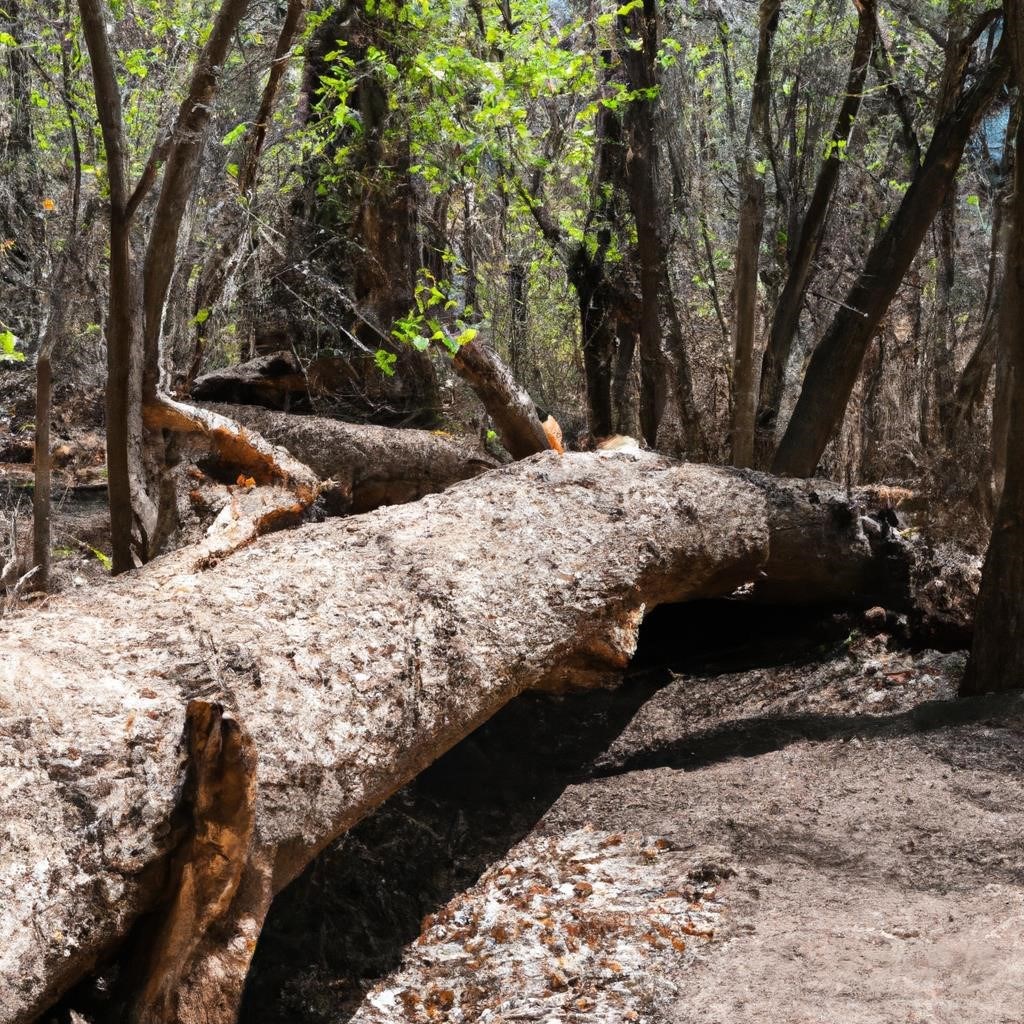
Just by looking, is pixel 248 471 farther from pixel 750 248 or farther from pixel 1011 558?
pixel 1011 558

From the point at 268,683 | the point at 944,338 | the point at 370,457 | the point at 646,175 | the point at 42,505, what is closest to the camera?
the point at 268,683

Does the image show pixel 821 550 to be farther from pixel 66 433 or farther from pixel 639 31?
pixel 66 433

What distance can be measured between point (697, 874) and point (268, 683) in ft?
4.81

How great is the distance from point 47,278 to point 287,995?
13.3 feet

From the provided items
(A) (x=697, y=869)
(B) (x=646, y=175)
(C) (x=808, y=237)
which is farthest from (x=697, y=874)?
(B) (x=646, y=175)

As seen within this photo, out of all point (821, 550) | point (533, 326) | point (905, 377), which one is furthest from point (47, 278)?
point (905, 377)

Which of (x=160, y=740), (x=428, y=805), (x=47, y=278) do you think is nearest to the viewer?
(x=160, y=740)

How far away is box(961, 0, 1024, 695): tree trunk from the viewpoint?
3982 millimetres

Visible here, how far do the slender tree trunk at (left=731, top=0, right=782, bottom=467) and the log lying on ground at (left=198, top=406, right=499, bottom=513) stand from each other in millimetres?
1668

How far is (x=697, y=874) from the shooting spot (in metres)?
3.25

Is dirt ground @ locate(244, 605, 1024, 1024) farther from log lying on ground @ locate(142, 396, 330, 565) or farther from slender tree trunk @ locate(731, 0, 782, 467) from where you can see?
slender tree trunk @ locate(731, 0, 782, 467)

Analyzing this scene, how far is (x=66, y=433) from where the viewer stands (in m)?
10.3

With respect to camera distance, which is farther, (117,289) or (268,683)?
(117,289)

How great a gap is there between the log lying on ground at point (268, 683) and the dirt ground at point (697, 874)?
1.64ft
